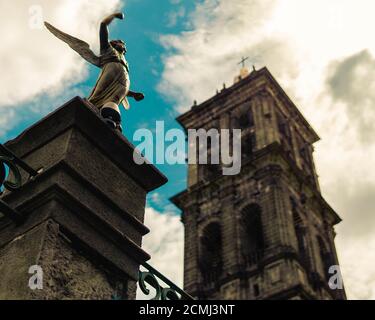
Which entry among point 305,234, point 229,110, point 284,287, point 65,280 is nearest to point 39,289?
point 65,280

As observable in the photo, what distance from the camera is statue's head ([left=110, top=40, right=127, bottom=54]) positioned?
5.35 meters

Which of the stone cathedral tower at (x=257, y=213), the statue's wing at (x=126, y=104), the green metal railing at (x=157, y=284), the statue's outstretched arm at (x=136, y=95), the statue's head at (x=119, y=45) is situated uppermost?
the stone cathedral tower at (x=257, y=213)

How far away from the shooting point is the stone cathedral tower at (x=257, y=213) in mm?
30109

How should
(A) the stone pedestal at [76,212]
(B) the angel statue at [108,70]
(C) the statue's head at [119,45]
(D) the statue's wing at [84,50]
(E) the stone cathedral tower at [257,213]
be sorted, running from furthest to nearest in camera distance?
(E) the stone cathedral tower at [257,213]
(C) the statue's head at [119,45]
(D) the statue's wing at [84,50]
(B) the angel statue at [108,70]
(A) the stone pedestal at [76,212]

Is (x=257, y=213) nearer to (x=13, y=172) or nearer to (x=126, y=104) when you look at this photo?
(x=126, y=104)

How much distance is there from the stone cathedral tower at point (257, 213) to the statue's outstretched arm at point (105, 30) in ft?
79.2

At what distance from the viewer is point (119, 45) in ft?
17.6

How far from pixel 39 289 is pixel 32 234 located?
0.44 metres

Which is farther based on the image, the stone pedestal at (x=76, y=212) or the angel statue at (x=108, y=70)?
the angel statue at (x=108, y=70)

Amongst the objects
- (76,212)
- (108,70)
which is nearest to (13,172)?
(76,212)

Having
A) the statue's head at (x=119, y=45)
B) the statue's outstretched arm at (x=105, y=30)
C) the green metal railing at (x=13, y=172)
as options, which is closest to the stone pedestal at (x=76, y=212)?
the green metal railing at (x=13, y=172)

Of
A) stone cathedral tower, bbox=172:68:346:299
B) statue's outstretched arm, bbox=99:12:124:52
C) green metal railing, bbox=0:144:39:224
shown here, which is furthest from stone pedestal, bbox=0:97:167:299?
stone cathedral tower, bbox=172:68:346:299

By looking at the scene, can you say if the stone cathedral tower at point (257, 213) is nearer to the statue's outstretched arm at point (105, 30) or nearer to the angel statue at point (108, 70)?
the angel statue at point (108, 70)

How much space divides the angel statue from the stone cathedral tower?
24.0 m
